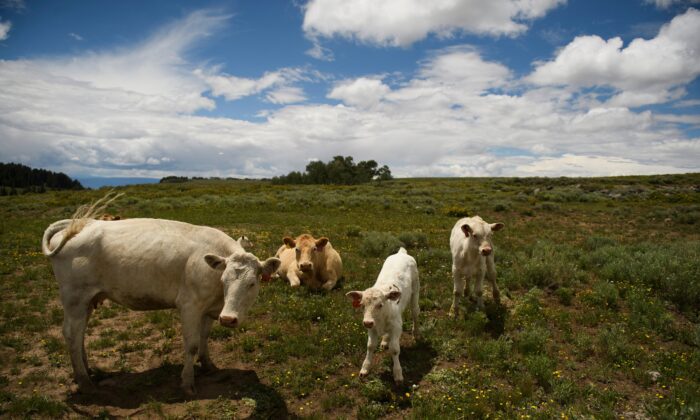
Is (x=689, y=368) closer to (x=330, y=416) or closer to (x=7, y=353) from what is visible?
(x=330, y=416)

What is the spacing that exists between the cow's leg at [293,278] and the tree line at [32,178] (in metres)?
98.7

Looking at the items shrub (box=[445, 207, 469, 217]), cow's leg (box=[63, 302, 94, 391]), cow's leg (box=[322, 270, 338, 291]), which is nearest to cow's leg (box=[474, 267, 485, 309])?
cow's leg (box=[322, 270, 338, 291])

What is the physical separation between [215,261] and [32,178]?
120m

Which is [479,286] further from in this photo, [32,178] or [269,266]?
[32,178]


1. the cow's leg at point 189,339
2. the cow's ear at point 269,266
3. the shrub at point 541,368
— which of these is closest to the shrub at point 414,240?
the shrub at point 541,368

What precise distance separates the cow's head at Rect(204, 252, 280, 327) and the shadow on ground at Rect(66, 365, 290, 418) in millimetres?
1399

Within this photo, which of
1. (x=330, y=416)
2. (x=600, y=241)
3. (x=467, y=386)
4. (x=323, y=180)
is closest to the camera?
(x=330, y=416)

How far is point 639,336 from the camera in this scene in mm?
7570

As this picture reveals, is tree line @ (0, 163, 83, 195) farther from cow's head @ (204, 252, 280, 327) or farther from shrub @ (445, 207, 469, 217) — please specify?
cow's head @ (204, 252, 280, 327)

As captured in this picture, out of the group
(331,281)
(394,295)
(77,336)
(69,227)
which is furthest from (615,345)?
(69,227)

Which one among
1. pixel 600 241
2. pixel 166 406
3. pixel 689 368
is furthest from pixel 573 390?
pixel 600 241

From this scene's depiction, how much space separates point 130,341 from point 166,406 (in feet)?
9.39

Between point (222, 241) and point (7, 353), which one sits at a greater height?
point (222, 241)

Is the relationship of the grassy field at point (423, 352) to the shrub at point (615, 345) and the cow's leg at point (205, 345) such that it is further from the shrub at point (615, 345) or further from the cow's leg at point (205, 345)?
the cow's leg at point (205, 345)
